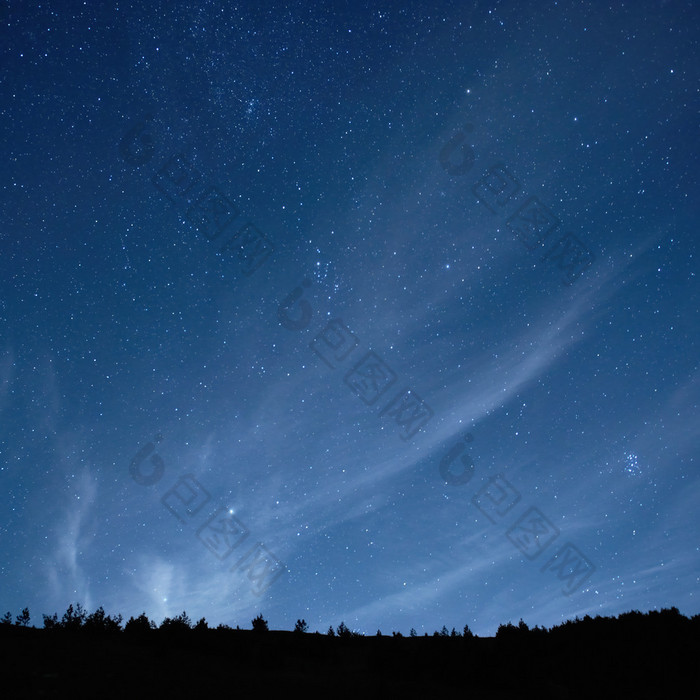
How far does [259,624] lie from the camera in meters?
14.2

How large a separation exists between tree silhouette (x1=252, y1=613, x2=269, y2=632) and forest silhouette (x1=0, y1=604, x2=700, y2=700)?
66 millimetres

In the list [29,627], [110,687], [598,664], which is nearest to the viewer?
[110,687]

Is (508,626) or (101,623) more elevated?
(101,623)

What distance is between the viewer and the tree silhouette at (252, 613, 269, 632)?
14.0 m

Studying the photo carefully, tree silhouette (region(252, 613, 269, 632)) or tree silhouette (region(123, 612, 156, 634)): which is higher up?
tree silhouette (region(123, 612, 156, 634))

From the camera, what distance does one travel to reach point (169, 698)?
25.6ft

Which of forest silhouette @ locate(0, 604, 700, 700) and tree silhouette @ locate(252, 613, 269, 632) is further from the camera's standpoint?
tree silhouette @ locate(252, 613, 269, 632)

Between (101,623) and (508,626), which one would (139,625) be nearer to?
(101,623)

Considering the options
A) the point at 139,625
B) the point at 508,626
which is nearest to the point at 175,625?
the point at 139,625

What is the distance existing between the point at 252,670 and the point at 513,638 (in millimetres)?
7296

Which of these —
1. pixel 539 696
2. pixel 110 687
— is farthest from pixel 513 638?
pixel 110 687

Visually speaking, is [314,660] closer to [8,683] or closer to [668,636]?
[8,683]

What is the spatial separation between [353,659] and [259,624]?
3.51 m

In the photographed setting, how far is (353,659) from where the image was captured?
12219 mm
